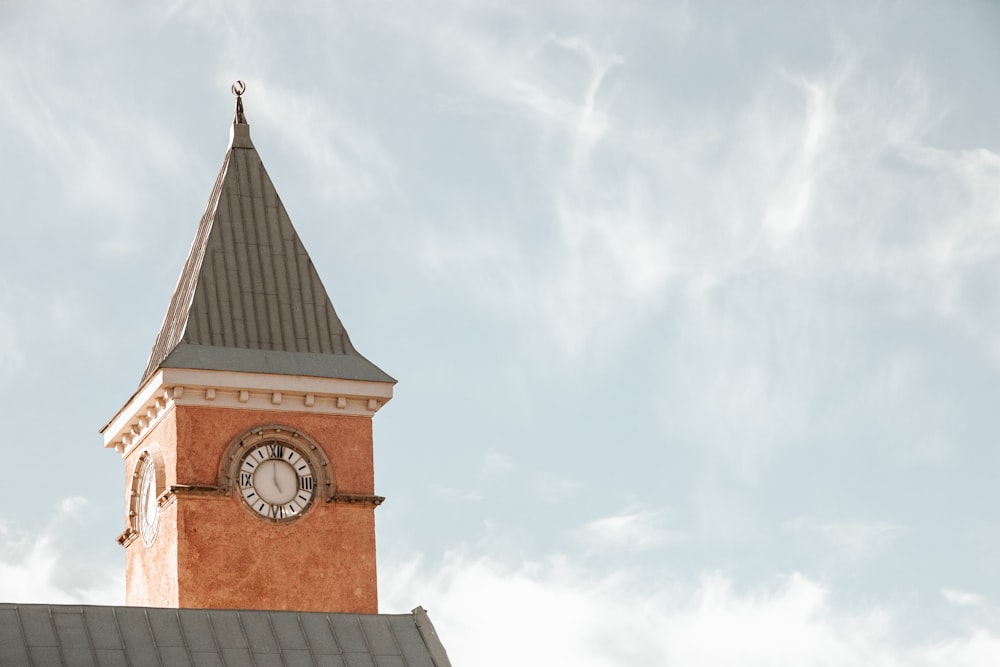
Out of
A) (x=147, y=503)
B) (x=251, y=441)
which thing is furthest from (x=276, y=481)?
(x=147, y=503)

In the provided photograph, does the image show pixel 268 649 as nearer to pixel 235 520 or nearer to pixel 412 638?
pixel 412 638

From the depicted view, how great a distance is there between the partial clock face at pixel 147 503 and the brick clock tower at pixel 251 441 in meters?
0.03

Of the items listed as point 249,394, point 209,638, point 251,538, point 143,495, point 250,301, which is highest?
point 250,301

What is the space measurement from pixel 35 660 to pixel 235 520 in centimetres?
627

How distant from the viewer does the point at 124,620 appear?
24594mm

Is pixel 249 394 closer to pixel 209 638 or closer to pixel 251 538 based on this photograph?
pixel 251 538

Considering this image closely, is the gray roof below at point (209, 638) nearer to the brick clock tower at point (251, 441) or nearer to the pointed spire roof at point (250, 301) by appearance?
the brick clock tower at point (251, 441)

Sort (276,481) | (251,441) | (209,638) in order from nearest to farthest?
1. (209,638)
2. (251,441)
3. (276,481)

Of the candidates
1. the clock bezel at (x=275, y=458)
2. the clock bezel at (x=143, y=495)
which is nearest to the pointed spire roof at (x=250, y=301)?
the clock bezel at (x=275, y=458)

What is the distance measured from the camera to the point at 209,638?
81.0 feet

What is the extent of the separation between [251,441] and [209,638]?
570 cm

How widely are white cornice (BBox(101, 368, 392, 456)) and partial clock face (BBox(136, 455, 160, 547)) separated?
24.1 inches

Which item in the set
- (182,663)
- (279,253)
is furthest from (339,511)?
(182,663)

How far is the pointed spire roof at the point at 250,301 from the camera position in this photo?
3020 centimetres
